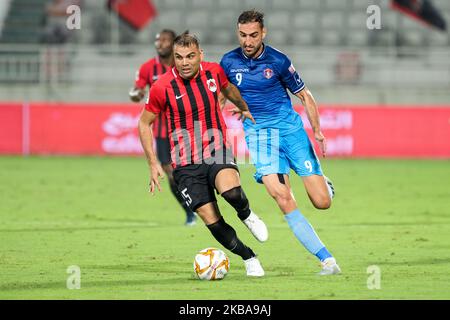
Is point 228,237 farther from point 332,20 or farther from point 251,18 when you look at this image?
point 332,20

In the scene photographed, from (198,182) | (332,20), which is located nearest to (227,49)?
(332,20)

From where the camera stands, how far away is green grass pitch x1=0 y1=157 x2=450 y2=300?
776 cm

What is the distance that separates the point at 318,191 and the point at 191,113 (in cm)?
131

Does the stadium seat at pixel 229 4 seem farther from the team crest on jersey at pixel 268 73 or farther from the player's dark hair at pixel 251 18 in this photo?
the player's dark hair at pixel 251 18

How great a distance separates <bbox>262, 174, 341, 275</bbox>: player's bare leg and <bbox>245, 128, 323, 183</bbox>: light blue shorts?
0.10 metres

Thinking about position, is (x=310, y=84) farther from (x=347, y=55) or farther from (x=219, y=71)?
(x=219, y=71)

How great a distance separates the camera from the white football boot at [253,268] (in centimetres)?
839

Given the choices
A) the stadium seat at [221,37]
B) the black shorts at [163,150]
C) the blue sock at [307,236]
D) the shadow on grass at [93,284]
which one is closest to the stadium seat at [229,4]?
the stadium seat at [221,37]

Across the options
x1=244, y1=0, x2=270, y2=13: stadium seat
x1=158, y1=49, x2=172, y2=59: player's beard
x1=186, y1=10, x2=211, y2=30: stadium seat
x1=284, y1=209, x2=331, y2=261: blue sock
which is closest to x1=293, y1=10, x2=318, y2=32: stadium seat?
x1=244, y1=0, x2=270, y2=13: stadium seat

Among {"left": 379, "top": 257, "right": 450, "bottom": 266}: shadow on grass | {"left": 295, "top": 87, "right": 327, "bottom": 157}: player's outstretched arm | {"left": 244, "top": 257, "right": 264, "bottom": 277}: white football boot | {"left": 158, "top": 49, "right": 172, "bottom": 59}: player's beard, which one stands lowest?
{"left": 379, "top": 257, "right": 450, "bottom": 266}: shadow on grass

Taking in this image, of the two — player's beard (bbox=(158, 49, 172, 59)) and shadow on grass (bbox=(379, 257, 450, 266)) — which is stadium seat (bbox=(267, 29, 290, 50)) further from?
shadow on grass (bbox=(379, 257, 450, 266))

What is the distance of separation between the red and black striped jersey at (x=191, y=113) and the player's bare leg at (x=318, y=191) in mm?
821
